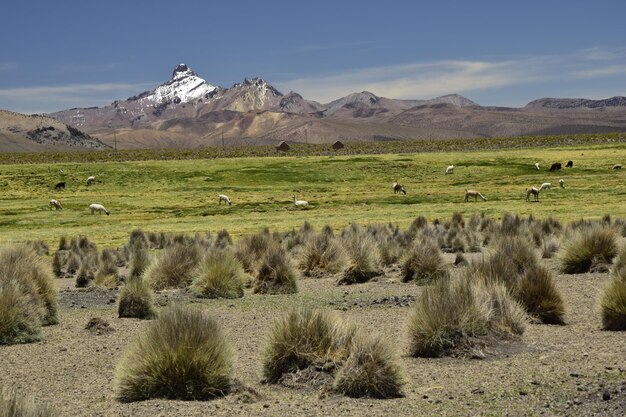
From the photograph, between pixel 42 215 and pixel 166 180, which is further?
pixel 166 180

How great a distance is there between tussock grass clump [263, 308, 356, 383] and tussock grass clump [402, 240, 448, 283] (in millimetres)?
9294

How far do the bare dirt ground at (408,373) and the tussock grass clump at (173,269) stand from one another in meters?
4.17

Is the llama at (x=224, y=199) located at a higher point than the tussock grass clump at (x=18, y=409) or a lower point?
lower

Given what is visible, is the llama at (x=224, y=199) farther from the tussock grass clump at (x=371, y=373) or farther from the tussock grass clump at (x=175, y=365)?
the tussock grass clump at (x=371, y=373)

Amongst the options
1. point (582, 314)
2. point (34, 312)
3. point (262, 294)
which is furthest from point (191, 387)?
point (262, 294)

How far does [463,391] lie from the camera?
9.12 meters

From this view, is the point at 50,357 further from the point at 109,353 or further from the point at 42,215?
the point at 42,215

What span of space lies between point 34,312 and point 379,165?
220 ft

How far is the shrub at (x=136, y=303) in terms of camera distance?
15273mm

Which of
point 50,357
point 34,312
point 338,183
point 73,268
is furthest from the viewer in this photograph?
point 338,183

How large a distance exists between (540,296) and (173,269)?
31.3ft

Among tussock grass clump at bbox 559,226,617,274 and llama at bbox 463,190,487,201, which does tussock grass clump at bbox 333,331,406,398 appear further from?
llama at bbox 463,190,487,201

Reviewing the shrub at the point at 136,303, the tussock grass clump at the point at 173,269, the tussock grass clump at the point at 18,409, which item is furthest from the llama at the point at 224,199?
the tussock grass clump at the point at 18,409

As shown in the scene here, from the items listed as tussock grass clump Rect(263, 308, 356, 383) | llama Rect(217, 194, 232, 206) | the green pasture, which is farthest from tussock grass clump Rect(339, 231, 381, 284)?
llama Rect(217, 194, 232, 206)
